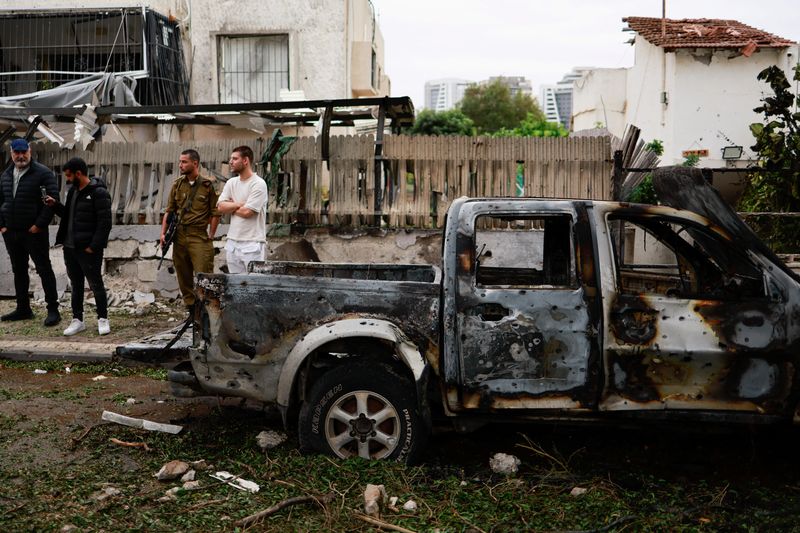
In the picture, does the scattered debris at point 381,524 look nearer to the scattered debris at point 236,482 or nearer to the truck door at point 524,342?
the scattered debris at point 236,482

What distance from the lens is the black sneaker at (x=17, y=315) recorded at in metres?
9.68

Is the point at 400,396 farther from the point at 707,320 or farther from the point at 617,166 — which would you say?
the point at 617,166

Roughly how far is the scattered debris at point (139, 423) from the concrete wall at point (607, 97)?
23.2m

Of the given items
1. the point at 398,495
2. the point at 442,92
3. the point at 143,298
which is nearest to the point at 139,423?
the point at 398,495

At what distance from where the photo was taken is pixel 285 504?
4.28m

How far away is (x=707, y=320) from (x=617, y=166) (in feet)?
16.9

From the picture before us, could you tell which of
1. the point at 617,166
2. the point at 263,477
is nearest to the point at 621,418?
the point at 263,477

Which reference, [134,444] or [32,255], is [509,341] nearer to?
[134,444]

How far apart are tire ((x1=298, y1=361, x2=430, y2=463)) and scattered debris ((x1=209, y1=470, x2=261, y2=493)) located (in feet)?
1.50

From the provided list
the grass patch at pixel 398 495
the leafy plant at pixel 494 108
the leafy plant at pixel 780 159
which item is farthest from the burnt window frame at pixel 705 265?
the leafy plant at pixel 494 108

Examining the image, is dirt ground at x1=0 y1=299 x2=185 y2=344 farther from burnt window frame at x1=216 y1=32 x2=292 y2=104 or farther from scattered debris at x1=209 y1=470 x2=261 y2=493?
burnt window frame at x1=216 y1=32 x2=292 y2=104

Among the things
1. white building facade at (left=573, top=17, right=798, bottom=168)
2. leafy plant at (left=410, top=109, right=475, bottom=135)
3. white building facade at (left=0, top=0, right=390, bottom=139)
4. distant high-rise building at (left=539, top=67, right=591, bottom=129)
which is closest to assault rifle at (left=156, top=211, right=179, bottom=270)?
white building facade at (left=0, top=0, right=390, bottom=139)

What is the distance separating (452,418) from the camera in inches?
198

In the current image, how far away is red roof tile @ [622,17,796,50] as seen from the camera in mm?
20641
